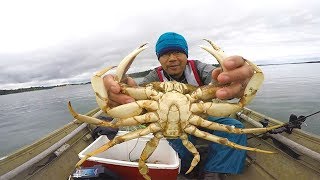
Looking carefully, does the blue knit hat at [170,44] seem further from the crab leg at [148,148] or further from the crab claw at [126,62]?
the crab leg at [148,148]

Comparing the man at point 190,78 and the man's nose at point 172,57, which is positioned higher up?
the man's nose at point 172,57

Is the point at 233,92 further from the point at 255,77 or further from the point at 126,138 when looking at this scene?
the point at 126,138

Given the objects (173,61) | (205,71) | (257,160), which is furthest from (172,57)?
(257,160)

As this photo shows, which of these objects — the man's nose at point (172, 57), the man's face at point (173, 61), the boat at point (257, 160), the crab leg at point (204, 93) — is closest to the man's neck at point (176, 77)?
the man's face at point (173, 61)

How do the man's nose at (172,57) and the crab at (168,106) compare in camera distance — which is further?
the man's nose at (172,57)

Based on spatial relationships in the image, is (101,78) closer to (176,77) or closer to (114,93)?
(114,93)

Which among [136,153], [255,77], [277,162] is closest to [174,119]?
[255,77]
